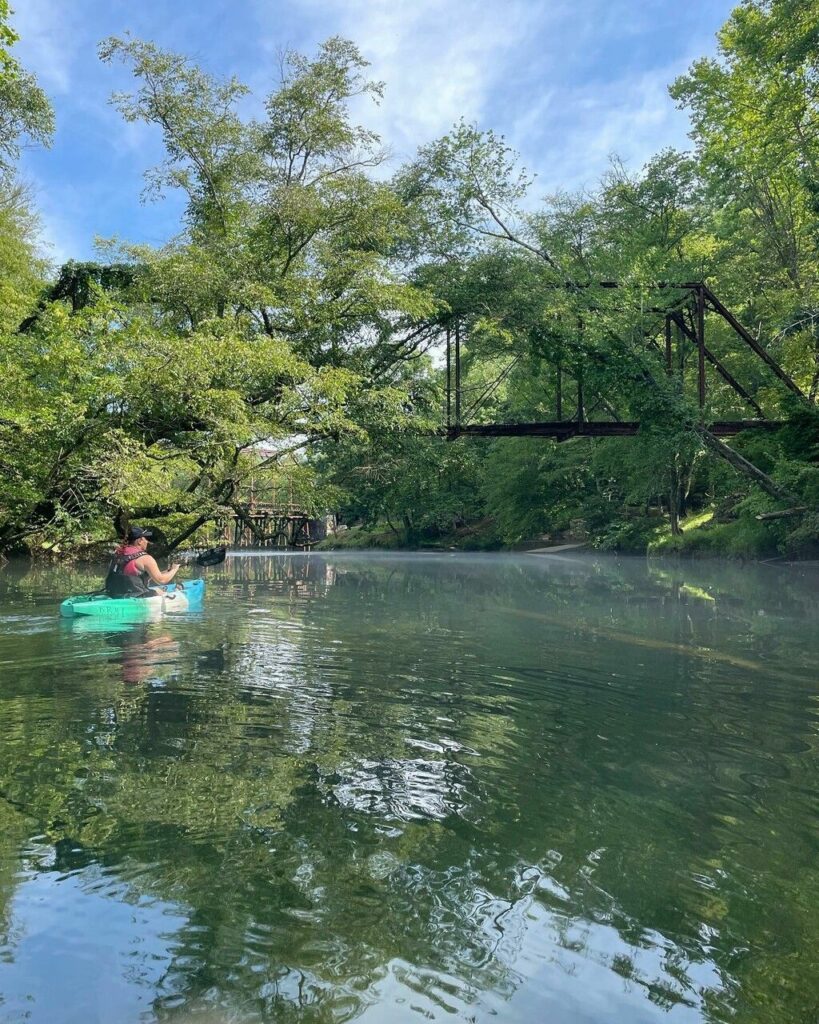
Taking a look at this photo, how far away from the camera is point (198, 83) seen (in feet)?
70.2

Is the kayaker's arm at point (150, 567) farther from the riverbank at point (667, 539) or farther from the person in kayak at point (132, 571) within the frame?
the riverbank at point (667, 539)

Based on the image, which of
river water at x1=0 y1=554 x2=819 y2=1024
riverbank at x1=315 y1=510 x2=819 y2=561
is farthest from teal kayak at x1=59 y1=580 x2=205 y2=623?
A: riverbank at x1=315 y1=510 x2=819 y2=561

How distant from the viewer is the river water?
275 cm

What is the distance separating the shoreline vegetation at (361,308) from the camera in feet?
49.4

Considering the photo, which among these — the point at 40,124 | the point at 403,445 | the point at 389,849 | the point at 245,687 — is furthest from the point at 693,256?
the point at 389,849

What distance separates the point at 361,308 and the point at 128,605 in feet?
41.1

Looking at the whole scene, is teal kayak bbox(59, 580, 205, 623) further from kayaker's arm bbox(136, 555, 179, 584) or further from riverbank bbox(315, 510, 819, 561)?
riverbank bbox(315, 510, 819, 561)

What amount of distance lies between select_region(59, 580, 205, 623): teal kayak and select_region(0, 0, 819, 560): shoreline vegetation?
2060 mm

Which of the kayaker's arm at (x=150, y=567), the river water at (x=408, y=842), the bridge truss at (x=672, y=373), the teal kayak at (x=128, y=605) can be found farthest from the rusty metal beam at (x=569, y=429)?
the river water at (x=408, y=842)

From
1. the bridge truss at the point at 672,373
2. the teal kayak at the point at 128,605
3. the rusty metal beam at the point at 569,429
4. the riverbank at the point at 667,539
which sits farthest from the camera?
the riverbank at the point at 667,539

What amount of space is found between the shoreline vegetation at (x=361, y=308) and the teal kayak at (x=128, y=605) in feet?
6.76

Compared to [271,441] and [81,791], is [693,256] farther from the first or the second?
[81,791]

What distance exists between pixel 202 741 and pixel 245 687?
1.94m

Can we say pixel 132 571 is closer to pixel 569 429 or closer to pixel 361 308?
pixel 361 308
